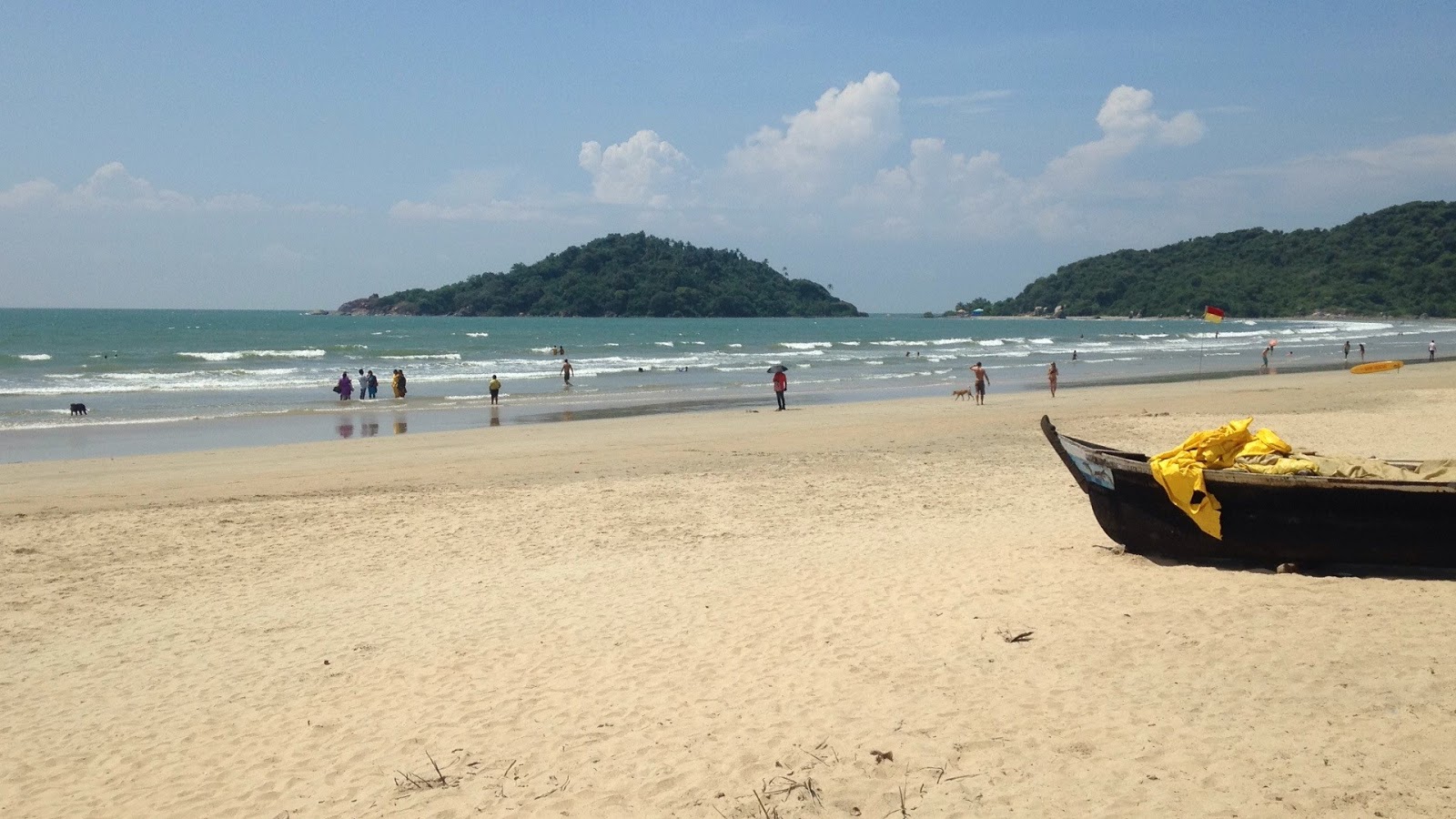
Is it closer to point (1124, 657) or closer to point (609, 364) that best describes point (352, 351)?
point (609, 364)

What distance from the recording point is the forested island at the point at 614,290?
167875 millimetres

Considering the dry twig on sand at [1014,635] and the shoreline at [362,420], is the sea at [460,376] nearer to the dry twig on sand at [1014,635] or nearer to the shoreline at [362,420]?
the shoreline at [362,420]

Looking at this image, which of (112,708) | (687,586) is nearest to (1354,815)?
(687,586)

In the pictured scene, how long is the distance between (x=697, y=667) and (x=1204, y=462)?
4.23 m

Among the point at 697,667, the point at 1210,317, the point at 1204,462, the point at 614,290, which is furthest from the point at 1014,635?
the point at 614,290

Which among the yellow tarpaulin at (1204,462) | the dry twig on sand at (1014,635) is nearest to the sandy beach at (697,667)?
the dry twig on sand at (1014,635)

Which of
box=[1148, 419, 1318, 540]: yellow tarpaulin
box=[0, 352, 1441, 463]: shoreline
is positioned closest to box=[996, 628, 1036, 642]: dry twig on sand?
box=[1148, 419, 1318, 540]: yellow tarpaulin

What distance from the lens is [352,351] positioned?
59062 mm

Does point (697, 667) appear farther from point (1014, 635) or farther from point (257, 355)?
point (257, 355)

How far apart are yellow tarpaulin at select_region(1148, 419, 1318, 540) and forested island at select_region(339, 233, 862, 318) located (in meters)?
160

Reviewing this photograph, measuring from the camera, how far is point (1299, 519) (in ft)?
24.5

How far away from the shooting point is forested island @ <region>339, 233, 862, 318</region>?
168m

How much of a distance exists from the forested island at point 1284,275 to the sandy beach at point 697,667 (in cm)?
13679

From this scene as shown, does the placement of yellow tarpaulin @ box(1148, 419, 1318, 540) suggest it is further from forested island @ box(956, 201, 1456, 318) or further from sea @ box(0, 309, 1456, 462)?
forested island @ box(956, 201, 1456, 318)
